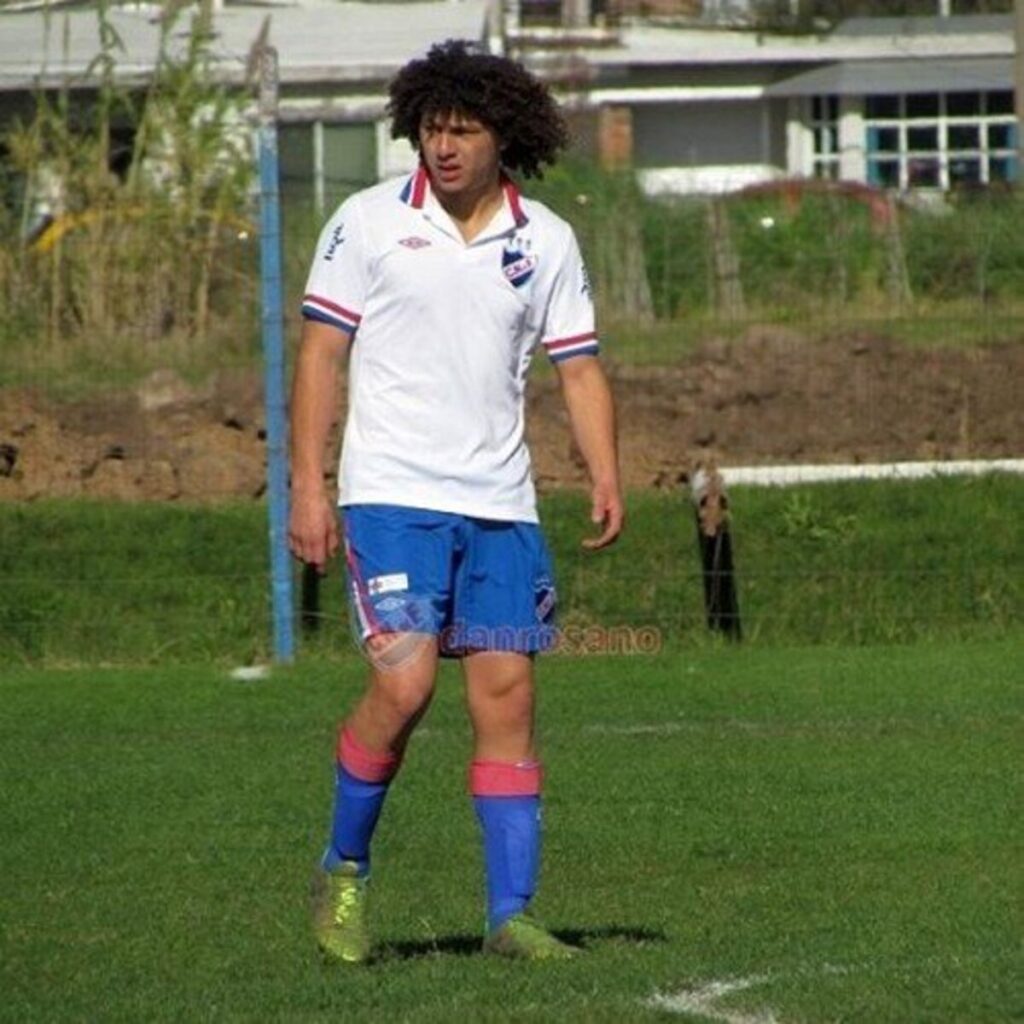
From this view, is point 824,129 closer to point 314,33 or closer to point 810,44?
point 810,44

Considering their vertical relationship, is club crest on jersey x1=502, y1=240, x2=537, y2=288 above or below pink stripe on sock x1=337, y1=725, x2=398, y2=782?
above

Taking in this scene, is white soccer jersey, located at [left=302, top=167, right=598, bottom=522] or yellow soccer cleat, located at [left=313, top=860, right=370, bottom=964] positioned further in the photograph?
yellow soccer cleat, located at [left=313, top=860, right=370, bottom=964]

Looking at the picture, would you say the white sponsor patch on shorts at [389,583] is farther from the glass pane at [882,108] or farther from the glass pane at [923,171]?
the glass pane at [882,108]

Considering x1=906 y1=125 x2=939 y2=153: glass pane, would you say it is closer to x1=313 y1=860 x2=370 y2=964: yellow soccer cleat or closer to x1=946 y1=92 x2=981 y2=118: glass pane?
x1=946 y1=92 x2=981 y2=118: glass pane

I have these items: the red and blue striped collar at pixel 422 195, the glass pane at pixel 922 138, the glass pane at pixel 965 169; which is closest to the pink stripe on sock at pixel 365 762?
the red and blue striped collar at pixel 422 195

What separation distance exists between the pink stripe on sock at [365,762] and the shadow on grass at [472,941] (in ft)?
1.42

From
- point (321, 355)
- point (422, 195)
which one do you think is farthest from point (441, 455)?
point (422, 195)

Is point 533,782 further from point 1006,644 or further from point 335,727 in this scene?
point 1006,644

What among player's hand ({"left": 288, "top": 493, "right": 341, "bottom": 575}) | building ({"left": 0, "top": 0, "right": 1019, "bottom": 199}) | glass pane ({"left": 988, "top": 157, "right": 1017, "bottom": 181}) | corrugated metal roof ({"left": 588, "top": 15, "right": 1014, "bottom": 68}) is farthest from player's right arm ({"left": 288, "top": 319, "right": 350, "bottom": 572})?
corrugated metal roof ({"left": 588, "top": 15, "right": 1014, "bottom": 68})

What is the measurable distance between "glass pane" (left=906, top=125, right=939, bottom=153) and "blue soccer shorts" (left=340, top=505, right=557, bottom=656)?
39.8m

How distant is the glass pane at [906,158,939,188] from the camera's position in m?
38.2

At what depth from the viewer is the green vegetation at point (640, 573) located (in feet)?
47.6

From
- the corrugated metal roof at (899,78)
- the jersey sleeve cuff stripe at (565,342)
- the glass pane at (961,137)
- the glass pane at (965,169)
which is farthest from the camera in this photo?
the glass pane at (961,137)

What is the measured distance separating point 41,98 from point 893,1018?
1428cm
